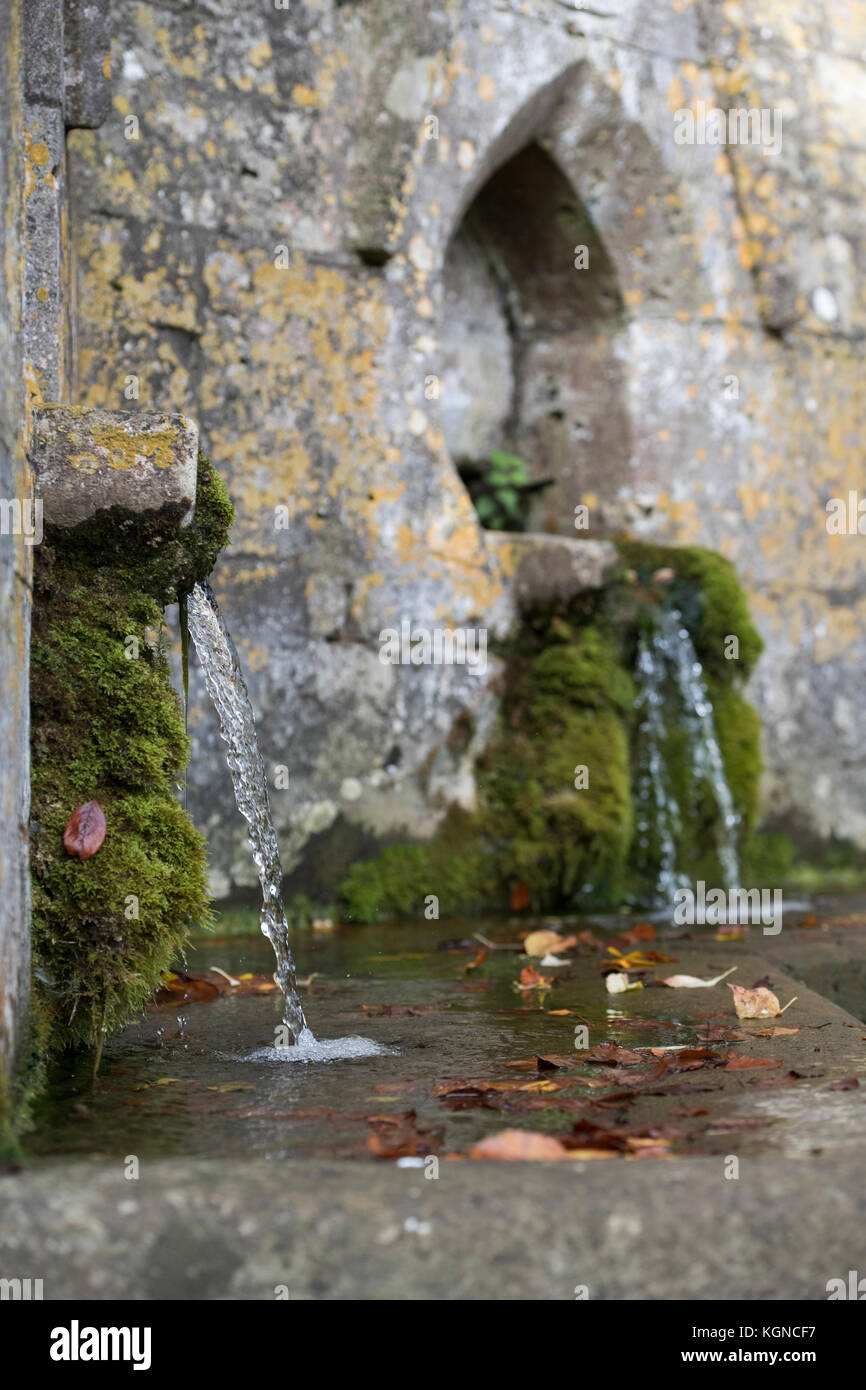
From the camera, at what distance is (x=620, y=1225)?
53.9 inches

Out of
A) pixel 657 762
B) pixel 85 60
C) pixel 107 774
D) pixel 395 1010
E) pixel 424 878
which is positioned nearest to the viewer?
pixel 107 774

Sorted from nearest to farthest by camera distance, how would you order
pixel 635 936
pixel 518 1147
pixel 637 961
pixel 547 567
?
pixel 518 1147 < pixel 637 961 < pixel 635 936 < pixel 547 567

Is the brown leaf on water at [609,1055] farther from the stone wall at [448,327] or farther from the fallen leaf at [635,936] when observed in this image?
the stone wall at [448,327]

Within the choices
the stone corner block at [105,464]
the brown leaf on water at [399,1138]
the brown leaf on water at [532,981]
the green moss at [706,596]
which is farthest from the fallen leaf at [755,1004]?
the green moss at [706,596]

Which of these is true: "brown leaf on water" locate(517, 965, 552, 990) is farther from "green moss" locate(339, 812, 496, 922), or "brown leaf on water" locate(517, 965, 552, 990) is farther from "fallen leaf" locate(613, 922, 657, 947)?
"green moss" locate(339, 812, 496, 922)

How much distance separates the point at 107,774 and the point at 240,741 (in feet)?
1.57

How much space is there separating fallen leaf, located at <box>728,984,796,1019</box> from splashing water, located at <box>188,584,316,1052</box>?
84 cm

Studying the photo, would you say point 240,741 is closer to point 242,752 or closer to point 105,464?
point 242,752

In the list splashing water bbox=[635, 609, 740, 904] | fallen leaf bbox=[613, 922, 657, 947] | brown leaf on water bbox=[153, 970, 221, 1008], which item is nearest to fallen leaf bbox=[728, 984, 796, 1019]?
fallen leaf bbox=[613, 922, 657, 947]

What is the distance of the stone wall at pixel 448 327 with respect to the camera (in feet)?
13.1

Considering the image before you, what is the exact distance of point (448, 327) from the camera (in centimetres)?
533

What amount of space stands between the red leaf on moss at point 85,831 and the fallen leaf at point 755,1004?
46.8 inches

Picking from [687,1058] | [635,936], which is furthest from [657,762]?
[687,1058]
